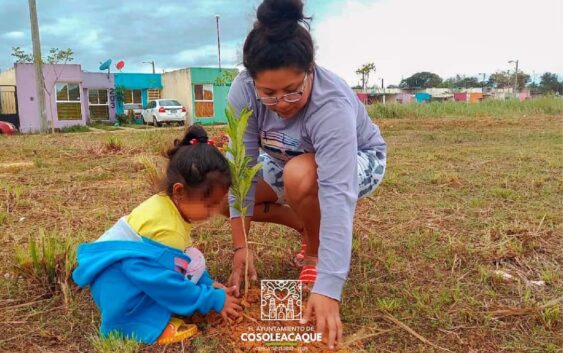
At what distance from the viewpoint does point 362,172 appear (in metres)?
2.20

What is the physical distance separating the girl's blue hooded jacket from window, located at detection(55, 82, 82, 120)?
68.4 feet

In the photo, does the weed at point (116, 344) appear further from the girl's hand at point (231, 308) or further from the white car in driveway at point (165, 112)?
the white car in driveway at point (165, 112)

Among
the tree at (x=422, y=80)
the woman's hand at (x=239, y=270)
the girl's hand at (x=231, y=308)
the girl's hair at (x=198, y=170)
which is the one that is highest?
the tree at (x=422, y=80)

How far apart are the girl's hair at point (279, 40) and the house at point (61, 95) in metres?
17.7

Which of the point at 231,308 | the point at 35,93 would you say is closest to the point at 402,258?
the point at 231,308

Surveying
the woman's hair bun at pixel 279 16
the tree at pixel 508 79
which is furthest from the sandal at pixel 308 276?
the tree at pixel 508 79

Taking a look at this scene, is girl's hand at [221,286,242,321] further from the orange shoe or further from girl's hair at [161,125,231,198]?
girl's hair at [161,125,231,198]

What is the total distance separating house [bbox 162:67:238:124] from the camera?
24062 millimetres

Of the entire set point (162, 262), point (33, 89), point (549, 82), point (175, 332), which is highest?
point (549, 82)

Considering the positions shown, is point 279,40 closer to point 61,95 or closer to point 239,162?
point 239,162

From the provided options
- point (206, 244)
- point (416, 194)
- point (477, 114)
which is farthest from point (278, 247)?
point (477, 114)

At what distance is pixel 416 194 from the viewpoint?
391 cm
